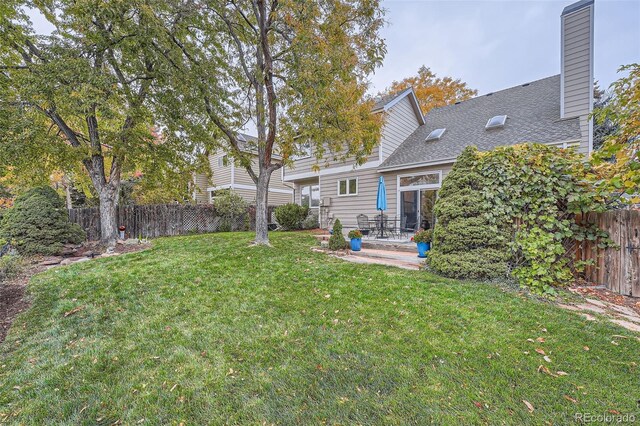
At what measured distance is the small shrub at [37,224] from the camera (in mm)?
7446

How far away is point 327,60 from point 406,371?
708 centimetres

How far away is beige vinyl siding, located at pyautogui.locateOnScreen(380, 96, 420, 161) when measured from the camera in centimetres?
1127

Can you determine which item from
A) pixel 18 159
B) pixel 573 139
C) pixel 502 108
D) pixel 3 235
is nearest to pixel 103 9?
Result: pixel 18 159

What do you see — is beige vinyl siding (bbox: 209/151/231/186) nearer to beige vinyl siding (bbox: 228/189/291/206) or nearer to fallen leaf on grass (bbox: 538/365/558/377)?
beige vinyl siding (bbox: 228/189/291/206)

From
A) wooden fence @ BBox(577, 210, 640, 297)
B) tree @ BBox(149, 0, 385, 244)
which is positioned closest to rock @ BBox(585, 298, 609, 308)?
wooden fence @ BBox(577, 210, 640, 297)

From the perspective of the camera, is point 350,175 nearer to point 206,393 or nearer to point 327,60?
point 327,60

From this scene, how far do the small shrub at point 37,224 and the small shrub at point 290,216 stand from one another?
321 inches

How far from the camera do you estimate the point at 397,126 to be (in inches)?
465

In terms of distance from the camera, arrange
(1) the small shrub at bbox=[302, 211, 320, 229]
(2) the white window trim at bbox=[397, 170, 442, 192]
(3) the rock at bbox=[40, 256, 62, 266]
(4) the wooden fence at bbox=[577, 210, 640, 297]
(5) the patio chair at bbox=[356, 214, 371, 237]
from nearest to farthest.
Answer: (4) the wooden fence at bbox=[577, 210, 640, 297] → (3) the rock at bbox=[40, 256, 62, 266] → (2) the white window trim at bbox=[397, 170, 442, 192] → (5) the patio chair at bbox=[356, 214, 371, 237] → (1) the small shrub at bbox=[302, 211, 320, 229]

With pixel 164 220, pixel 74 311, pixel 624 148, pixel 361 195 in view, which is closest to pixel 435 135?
pixel 361 195

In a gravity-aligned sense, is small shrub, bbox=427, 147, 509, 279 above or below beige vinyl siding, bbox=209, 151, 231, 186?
below

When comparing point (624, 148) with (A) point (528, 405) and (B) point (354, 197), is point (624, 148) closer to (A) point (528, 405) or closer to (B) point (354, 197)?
(A) point (528, 405)

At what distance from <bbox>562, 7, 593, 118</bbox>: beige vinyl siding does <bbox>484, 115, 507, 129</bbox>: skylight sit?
183 cm

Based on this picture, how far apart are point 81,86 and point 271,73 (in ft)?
15.2
